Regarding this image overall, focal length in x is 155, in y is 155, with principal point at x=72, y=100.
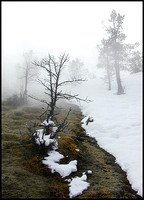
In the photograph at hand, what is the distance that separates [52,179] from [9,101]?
1668 cm

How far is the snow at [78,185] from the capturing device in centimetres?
431

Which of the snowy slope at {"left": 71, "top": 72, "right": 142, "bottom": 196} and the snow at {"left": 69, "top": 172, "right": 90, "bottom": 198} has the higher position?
the snowy slope at {"left": 71, "top": 72, "right": 142, "bottom": 196}

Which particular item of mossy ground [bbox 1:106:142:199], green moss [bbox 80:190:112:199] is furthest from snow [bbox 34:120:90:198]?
green moss [bbox 80:190:112:199]

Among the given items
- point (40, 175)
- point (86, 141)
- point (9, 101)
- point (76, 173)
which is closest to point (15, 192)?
point (40, 175)

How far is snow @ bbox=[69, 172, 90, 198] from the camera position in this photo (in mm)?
4310

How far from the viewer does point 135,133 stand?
8750 millimetres

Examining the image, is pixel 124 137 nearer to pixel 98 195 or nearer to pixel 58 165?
pixel 58 165

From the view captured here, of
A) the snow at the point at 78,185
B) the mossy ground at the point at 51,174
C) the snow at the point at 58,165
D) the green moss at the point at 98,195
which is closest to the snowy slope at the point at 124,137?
the mossy ground at the point at 51,174

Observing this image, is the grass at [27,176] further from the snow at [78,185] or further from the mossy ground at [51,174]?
the snow at [78,185]

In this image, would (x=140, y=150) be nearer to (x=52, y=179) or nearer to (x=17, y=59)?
(x=52, y=179)

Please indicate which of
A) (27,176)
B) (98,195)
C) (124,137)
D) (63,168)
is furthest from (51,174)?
(124,137)

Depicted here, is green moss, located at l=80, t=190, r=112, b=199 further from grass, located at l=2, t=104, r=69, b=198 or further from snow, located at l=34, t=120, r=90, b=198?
grass, located at l=2, t=104, r=69, b=198

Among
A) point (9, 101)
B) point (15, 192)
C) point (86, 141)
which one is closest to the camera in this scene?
point (15, 192)

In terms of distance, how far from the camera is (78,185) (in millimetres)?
4621
